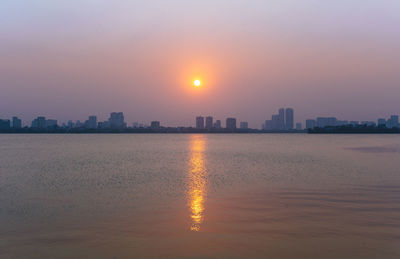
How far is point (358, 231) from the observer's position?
18547mm

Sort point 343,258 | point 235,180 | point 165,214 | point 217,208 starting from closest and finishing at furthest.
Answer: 1. point 343,258
2. point 165,214
3. point 217,208
4. point 235,180

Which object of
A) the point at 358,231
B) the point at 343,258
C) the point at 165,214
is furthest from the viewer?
the point at 165,214

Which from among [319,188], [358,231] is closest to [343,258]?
[358,231]

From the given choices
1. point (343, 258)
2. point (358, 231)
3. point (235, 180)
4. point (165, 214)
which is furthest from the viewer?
point (235, 180)

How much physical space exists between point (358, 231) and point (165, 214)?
35.9 ft

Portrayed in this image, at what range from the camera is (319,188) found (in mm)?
34625

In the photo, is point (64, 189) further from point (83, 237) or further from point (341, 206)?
point (341, 206)

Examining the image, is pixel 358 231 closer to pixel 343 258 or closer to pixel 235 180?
pixel 343 258

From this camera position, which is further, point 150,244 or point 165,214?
point 165,214

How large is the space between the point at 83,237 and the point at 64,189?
1860 centimetres

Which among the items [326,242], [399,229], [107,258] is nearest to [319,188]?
[399,229]

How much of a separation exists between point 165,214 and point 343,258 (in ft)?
37.6

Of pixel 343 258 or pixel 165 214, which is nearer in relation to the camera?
pixel 343 258

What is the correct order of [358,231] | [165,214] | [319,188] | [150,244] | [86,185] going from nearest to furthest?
[150,244] < [358,231] < [165,214] < [319,188] < [86,185]
